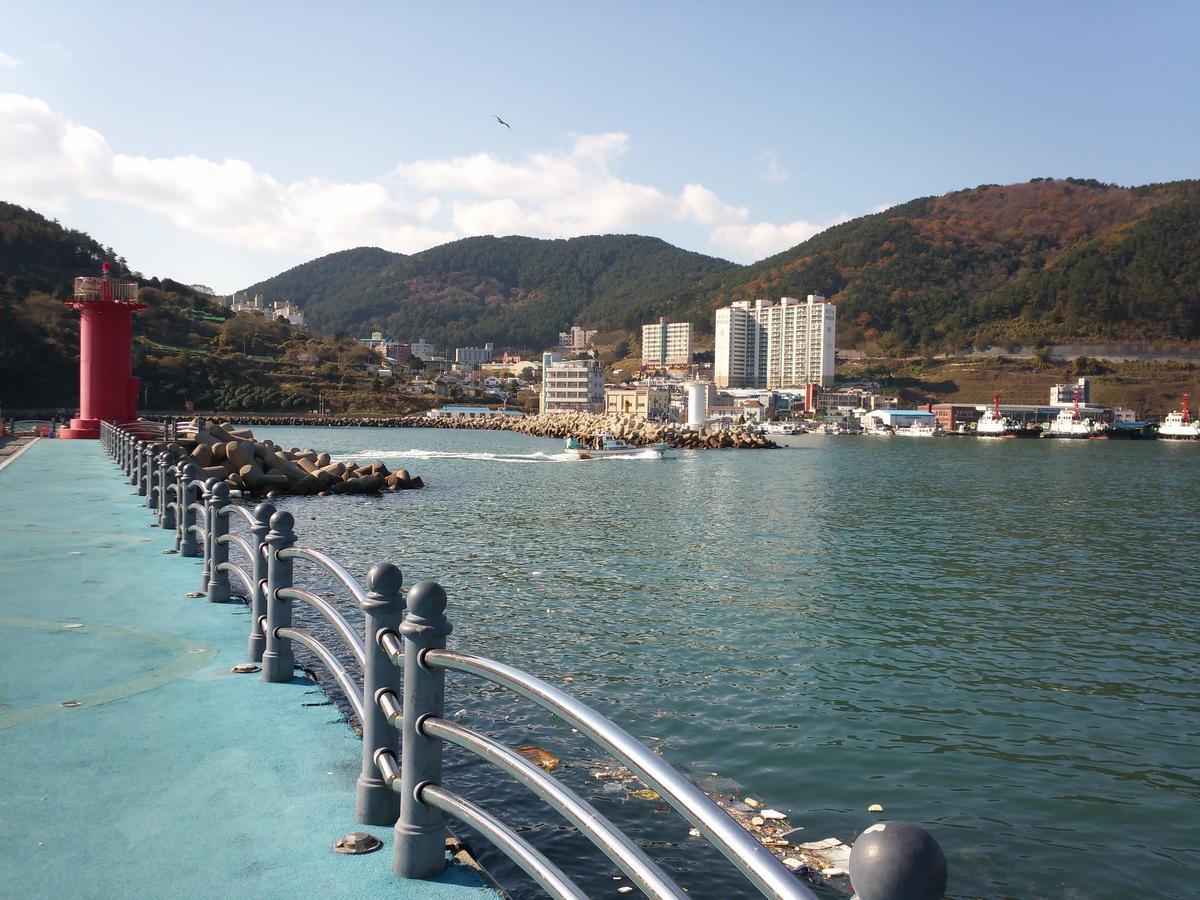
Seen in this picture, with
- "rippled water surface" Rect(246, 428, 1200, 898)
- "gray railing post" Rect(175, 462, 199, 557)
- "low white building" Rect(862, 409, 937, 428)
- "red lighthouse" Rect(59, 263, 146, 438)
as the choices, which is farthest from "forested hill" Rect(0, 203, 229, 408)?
"low white building" Rect(862, 409, 937, 428)

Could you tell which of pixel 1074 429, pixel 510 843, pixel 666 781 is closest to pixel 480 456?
pixel 510 843

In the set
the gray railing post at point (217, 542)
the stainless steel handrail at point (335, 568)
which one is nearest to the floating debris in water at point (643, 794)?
the stainless steel handrail at point (335, 568)

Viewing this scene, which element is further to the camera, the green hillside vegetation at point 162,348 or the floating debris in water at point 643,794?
the green hillside vegetation at point 162,348

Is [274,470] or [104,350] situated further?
[104,350]

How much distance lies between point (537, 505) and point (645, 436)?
46241mm

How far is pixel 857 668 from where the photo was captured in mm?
11023

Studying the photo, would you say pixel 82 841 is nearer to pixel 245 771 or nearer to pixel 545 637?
pixel 245 771

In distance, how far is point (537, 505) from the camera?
2941cm

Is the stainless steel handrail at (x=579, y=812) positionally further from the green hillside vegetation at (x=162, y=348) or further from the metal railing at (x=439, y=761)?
the green hillside vegetation at (x=162, y=348)

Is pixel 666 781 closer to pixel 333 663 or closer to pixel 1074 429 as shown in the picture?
pixel 333 663

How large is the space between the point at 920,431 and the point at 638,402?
44.1 metres

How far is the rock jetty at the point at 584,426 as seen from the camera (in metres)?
77.6

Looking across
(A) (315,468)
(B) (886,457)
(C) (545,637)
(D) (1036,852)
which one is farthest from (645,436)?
(D) (1036,852)

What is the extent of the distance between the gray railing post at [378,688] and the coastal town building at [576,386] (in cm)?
13116
